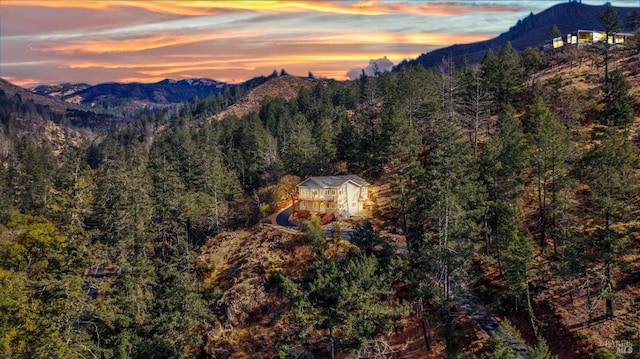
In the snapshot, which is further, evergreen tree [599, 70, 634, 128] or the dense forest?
evergreen tree [599, 70, 634, 128]

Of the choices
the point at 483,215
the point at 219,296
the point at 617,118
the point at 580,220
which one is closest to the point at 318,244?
the point at 219,296

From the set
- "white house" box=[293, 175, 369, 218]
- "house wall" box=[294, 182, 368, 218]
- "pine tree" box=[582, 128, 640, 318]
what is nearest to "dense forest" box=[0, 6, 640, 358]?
"pine tree" box=[582, 128, 640, 318]

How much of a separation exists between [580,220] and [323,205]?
2944 centimetres

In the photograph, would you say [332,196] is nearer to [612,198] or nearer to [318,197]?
[318,197]

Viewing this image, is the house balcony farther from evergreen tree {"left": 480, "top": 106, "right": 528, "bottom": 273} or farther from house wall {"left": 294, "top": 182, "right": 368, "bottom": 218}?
evergreen tree {"left": 480, "top": 106, "right": 528, "bottom": 273}

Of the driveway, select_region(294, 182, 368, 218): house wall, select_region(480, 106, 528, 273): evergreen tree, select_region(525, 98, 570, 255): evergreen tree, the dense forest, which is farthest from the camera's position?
select_region(294, 182, 368, 218): house wall

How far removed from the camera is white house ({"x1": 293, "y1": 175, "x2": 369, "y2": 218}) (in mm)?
60344

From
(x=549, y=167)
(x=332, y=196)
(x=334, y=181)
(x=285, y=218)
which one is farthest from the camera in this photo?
(x=285, y=218)

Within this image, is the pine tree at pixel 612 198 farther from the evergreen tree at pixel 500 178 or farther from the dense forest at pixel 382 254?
Result: the evergreen tree at pixel 500 178

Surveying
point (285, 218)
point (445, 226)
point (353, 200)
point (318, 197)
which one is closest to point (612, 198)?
point (445, 226)

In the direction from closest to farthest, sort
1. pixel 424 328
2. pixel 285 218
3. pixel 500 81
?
pixel 424 328 < pixel 285 218 < pixel 500 81

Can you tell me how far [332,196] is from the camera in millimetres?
60406

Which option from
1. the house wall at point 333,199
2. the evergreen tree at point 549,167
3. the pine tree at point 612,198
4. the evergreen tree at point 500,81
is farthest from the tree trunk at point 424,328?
the evergreen tree at point 500,81

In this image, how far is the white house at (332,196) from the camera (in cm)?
6034
